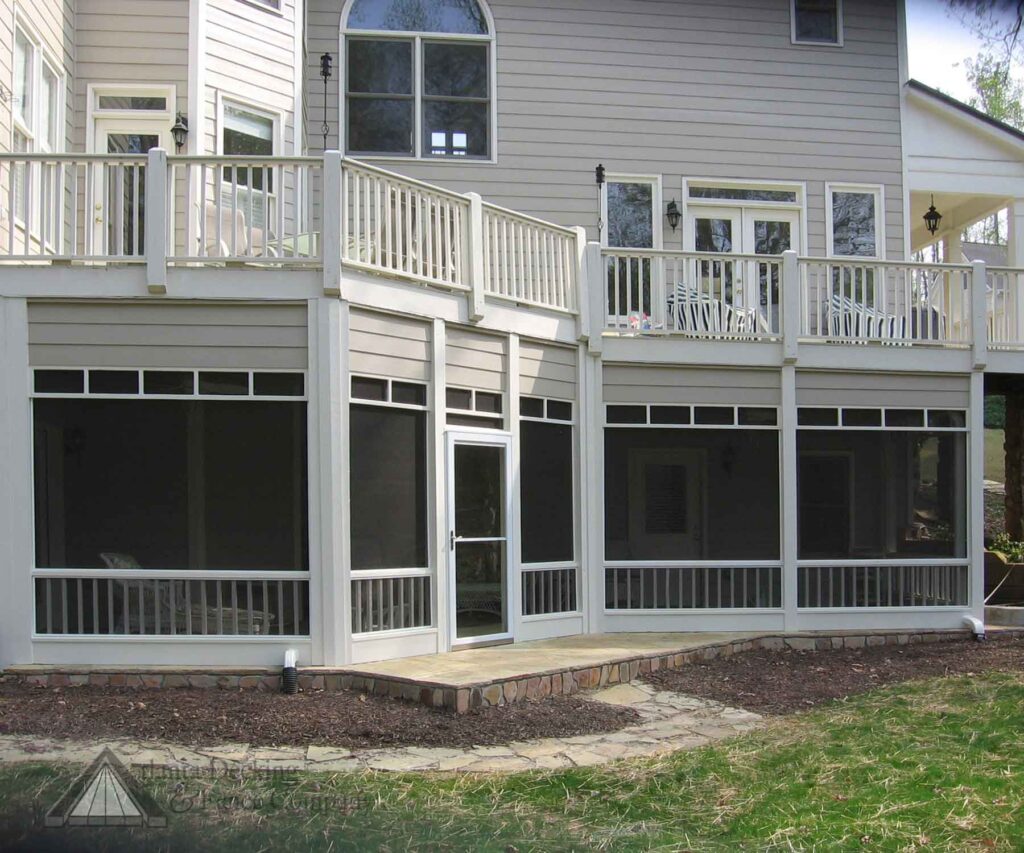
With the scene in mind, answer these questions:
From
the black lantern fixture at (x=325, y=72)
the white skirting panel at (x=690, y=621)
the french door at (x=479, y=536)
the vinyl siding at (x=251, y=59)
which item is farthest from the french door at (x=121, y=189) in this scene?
the white skirting panel at (x=690, y=621)

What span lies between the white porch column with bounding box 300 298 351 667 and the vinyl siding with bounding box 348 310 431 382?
0.65ft

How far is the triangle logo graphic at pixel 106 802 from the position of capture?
405cm

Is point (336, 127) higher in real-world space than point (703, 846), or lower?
higher

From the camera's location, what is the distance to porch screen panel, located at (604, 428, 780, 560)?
10547 millimetres

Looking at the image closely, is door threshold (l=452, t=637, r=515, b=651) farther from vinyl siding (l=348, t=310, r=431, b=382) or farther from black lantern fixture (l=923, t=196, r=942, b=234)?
black lantern fixture (l=923, t=196, r=942, b=234)

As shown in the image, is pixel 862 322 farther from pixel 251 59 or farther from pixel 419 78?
pixel 251 59

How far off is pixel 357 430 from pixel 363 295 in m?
1.05

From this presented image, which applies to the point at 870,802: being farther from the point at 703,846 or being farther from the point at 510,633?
the point at 510,633

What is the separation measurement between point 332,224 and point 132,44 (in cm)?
388

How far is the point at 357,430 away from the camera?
825 cm

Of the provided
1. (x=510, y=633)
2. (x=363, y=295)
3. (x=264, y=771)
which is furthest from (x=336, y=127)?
(x=264, y=771)

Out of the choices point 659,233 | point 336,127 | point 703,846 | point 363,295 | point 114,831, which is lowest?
point 703,846

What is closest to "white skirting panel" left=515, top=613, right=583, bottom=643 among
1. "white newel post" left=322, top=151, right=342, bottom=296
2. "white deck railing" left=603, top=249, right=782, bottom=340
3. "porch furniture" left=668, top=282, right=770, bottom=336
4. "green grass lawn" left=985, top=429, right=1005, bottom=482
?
"white deck railing" left=603, top=249, right=782, bottom=340

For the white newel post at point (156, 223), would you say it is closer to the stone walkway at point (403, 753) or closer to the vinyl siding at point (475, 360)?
the vinyl siding at point (475, 360)
